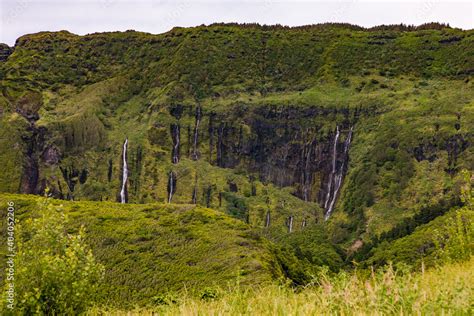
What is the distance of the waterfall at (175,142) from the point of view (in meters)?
171

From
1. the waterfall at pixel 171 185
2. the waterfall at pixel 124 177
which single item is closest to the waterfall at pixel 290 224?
the waterfall at pixel 171 185

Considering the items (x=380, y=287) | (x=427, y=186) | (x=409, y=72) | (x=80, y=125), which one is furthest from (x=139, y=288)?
(x=409, y=72)

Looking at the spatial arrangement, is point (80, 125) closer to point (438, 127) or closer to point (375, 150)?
point (375, 150)

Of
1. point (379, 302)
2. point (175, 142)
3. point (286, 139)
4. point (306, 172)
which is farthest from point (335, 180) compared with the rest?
point (379, 302)

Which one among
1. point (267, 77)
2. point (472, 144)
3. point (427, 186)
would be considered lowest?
point (427, 186)

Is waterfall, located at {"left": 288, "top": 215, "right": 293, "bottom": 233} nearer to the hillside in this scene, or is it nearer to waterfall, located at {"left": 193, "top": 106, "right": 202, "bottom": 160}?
the hillside

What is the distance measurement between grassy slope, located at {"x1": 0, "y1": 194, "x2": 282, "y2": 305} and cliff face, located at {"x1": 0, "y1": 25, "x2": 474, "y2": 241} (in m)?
76.9

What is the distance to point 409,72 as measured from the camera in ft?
584

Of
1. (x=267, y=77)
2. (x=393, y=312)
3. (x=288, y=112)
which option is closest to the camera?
(x=393, y=312)

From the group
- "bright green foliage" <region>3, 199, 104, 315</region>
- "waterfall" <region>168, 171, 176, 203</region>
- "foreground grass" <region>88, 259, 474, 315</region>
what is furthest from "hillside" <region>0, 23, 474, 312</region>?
"foreground grass" <region>88, 259, 474, 315</region>

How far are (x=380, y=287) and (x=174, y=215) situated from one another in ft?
190

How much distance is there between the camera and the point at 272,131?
6683 inches

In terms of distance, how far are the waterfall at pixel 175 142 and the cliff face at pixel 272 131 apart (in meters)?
0.34

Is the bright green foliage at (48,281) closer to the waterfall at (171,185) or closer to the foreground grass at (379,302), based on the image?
the foreground grass at (379,302)
